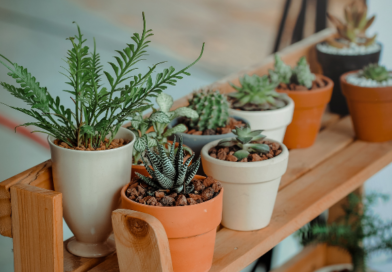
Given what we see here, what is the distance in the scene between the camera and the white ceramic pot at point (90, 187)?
0.66 m

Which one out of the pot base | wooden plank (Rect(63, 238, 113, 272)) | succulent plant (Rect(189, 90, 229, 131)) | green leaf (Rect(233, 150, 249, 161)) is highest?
succulent plant (Rect(189, 90, 229, 131))

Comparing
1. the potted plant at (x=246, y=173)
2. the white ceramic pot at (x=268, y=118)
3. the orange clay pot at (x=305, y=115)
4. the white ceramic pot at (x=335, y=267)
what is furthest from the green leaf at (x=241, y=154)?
the white ceramic pot at (x=335, y=267)

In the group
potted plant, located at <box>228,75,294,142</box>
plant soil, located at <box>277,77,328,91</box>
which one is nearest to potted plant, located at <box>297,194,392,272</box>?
plant soil, located at <box>277,77,328,91</box>

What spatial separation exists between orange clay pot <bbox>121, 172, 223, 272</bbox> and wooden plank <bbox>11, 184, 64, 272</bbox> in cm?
10

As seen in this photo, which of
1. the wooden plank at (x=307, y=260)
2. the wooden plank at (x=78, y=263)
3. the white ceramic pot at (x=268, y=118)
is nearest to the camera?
the wooden plank at (x=78, y=263)

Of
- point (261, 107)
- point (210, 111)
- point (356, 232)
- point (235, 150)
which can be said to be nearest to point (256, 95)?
point (261, 107)

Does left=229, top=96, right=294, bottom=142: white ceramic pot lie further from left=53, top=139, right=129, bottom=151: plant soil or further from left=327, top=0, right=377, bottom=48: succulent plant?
left=327, top=0, right=377, bottom=48: succulent plant

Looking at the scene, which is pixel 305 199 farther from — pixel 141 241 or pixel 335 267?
pixel 335 267

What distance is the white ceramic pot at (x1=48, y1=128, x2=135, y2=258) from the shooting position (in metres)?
0.66

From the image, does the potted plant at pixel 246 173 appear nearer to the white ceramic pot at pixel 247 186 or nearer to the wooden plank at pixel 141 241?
the white ceramic pot at pixel 247 186

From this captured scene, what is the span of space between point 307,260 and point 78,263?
125 centimetres

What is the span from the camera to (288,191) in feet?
3.17

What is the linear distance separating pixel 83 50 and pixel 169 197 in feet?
0.79

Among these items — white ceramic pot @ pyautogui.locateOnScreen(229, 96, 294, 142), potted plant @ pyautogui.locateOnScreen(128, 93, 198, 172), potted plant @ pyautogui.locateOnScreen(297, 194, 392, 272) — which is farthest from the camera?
potted plant @ pyautogui.locateOnScreen(297, 194, 392, 272)
